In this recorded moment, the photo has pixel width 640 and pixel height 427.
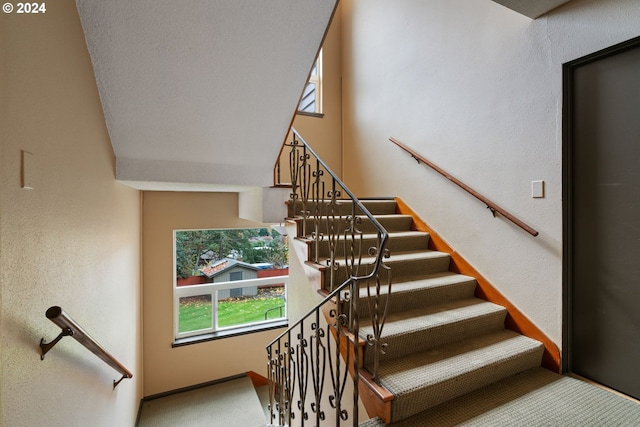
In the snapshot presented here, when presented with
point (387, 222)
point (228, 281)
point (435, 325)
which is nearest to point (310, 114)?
point (387, 222)

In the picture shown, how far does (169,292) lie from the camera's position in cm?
401

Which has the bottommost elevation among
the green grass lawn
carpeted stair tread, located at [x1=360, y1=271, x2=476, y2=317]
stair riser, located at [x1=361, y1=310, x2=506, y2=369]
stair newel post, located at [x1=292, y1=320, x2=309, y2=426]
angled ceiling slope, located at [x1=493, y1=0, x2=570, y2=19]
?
the green grass lawn

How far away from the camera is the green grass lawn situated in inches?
165

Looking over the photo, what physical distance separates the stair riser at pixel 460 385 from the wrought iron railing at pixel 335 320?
192 mm

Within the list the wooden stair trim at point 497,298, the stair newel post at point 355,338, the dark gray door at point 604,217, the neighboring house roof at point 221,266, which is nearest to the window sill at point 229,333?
the neighboring house roof at point 221,266

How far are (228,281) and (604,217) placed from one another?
4147 millimetres

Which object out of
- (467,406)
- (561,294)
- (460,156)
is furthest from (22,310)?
(460,156)

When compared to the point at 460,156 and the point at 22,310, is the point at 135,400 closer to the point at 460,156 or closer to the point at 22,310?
the point at 22,310

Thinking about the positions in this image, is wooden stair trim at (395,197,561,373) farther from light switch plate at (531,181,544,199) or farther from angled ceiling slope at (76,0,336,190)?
angled ceiling slope at (76,0,336,190)

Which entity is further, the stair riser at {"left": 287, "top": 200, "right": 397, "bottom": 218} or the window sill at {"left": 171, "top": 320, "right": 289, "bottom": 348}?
the window sill at {"left": 171, "top": 320, "right": 289, "bottom": 348}

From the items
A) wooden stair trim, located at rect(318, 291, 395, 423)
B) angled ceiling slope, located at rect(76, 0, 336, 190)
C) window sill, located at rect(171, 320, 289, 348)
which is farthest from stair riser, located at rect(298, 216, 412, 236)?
window sill, located at rect(171, 320, 289, 348)

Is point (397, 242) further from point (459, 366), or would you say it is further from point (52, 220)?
point (52, 220)

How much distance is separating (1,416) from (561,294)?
273 centimetres

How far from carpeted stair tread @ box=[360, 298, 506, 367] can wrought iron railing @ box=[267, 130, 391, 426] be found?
0.39 feet
